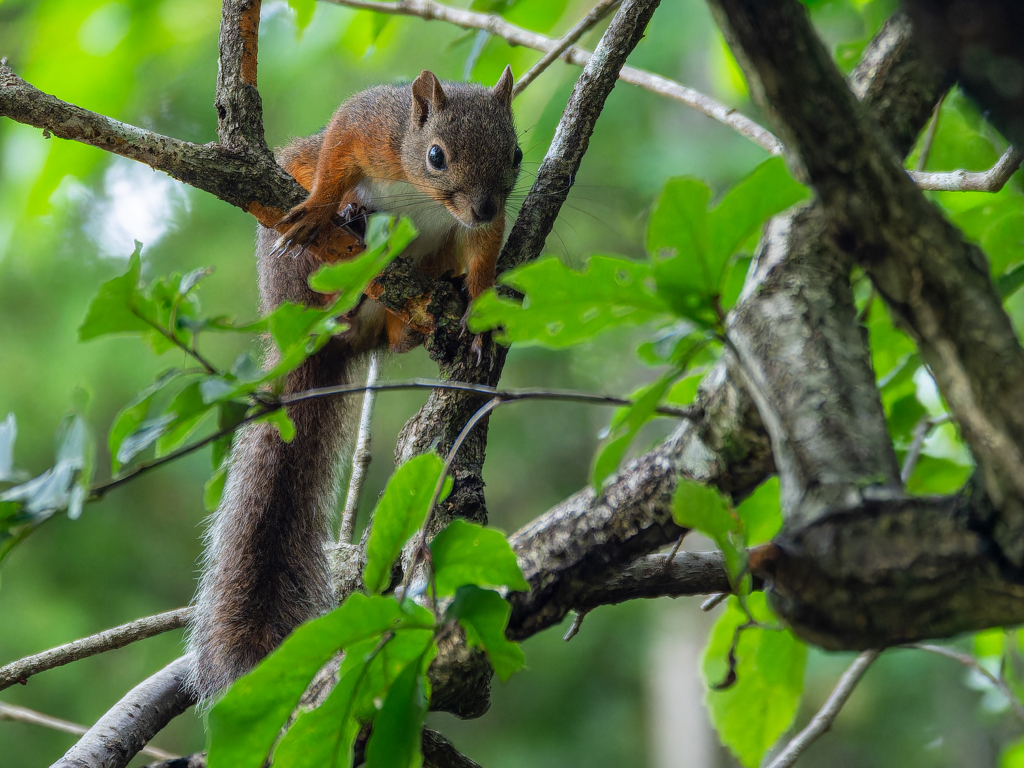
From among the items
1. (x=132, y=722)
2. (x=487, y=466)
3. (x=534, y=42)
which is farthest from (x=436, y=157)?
(x=487, y=466)

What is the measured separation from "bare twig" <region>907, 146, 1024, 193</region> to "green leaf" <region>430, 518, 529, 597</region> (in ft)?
2.29

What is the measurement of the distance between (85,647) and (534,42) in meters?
1.46

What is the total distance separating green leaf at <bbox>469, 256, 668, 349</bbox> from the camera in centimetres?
66

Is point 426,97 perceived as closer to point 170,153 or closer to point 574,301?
point 170,153

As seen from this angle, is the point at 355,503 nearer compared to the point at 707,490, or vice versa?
the point at 707,490

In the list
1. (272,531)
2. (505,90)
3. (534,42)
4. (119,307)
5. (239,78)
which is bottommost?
(119,307)

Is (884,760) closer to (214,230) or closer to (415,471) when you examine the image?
(214,230)

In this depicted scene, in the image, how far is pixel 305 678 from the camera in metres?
0.78

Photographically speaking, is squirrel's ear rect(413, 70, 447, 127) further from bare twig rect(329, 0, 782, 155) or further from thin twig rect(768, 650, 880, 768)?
thin twig rect(768, 650, 880, 768)

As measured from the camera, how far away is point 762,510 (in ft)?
4.09

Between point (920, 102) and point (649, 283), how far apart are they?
331 millimetres

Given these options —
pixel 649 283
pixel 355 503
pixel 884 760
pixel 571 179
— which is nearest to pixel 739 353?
pixel 649 283

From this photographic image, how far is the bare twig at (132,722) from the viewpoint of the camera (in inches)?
51.4

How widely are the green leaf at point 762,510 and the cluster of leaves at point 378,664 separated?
53cm
